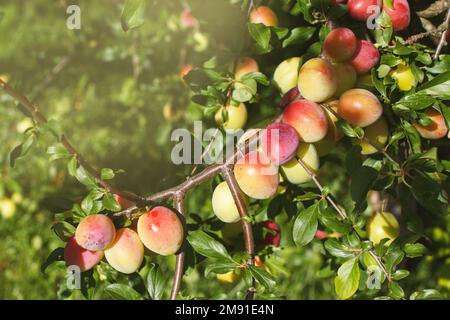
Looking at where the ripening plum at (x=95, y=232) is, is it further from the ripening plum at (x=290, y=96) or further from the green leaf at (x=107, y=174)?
the ripening plum at (x=290, y=96)

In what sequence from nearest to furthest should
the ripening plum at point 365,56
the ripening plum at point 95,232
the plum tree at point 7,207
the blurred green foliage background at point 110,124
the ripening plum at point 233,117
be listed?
the ripening plum at point 95,232 < the ripening plum at point 365,56 < the ripening plum at point 233,117 < the blurred green foliage background at point 110,124 < the plum tree at point 7,207

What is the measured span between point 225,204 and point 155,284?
20cm

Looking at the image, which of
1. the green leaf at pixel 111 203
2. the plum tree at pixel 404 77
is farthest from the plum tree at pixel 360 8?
the green leaf at pixel 111 203

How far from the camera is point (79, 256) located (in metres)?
0.96

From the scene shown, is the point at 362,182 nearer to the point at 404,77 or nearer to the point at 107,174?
the point at 404,77

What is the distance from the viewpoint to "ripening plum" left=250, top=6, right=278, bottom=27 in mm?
1134

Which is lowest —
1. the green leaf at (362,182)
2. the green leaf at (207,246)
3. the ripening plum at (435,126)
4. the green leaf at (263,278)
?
the green leaf at (263,278)

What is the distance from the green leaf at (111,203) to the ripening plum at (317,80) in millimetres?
379

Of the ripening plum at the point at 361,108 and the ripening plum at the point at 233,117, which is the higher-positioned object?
the ripening plum at the point at 361,108

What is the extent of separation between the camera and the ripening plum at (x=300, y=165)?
3.26 feet

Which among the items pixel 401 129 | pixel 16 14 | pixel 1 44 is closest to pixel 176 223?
pixel 401 129

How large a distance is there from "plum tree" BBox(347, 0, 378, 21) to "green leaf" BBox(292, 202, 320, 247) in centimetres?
36

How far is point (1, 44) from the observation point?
266cm

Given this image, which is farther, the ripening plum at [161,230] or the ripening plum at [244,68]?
the ripening plum at [244,68]
